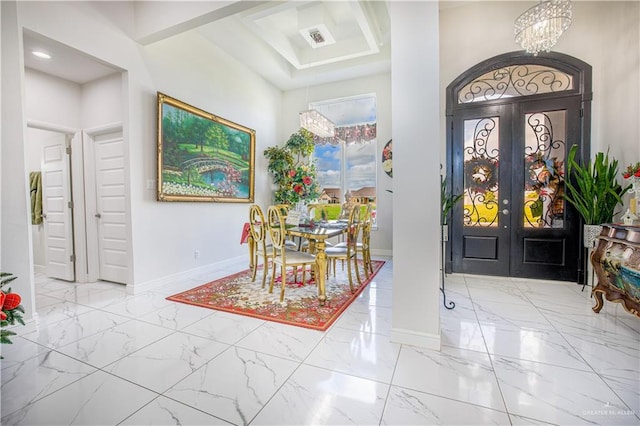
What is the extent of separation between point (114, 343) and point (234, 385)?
1.16 meters

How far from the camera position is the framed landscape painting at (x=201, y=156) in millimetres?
3555

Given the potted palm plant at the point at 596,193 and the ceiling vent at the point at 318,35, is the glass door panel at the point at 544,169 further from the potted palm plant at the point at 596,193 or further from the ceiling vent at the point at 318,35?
the ceiling vent at the point at 318,35

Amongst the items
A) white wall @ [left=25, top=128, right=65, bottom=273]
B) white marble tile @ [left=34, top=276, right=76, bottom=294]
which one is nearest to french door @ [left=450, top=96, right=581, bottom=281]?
white marble tile @ [left=34, top=276, right=76, bottom=294]

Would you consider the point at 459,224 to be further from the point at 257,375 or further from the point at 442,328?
the point at 257,375

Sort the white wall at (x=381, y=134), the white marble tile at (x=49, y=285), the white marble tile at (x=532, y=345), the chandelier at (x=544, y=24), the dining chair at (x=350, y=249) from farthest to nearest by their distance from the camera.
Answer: the white wall at (x=381, y=134), the white marble tile at (x=49, y=285), the dining chair at (x=350, y=249), the chandelier at (x=544, y=24), the white marble tile at (x=532, y=345)

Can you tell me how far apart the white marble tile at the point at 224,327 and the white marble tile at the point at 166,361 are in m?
0.08

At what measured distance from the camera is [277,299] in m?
2.94

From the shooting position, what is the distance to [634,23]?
297 centimetres

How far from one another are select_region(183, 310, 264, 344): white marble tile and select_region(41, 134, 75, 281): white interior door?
2.73 m

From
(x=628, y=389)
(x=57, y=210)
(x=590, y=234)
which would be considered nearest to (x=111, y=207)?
(x=57, y=210)

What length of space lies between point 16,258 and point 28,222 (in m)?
0.32

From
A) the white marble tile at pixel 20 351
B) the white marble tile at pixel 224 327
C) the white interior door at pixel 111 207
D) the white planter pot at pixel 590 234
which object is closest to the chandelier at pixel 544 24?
the white planter pot at pixel 590 234

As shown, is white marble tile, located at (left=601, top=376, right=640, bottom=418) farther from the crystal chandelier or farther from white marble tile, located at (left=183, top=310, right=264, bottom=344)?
the crystal chandelier

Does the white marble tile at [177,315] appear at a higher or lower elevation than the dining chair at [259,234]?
lower
